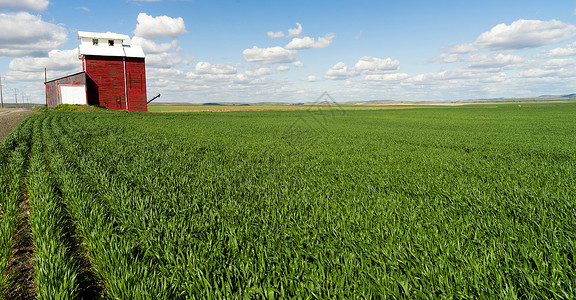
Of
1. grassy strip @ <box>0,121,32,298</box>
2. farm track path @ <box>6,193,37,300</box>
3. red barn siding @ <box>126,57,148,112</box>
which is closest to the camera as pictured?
farm track path @ <box>6,193,37,300</box>

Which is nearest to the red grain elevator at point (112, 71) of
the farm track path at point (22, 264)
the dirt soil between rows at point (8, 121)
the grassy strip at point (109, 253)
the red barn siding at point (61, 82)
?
the red barn siding at point (61, 82)

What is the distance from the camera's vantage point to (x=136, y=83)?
153ft

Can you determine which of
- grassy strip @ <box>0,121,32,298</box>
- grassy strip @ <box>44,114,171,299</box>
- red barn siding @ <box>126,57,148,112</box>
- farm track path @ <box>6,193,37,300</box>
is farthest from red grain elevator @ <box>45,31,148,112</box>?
farm track path @ <box>6,193,37,300</box>

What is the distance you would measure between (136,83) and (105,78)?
4.10 m

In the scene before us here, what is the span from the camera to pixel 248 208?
5488mm

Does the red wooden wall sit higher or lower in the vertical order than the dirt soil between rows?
higher

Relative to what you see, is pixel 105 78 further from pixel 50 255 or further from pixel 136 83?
pixel 50 255

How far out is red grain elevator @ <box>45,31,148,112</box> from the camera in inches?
1693

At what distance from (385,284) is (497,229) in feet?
8.52

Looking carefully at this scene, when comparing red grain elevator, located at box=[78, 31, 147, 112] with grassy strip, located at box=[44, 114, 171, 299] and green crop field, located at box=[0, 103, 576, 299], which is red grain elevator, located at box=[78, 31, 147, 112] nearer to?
green crop field, located at box=[0, 103, 576, 299]

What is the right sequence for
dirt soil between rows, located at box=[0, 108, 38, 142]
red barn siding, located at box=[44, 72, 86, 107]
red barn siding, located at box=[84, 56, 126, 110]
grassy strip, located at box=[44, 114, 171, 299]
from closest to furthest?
grassy strip, located at box=[44, 114, 171, 299], dirt soil between rows, located at box=[0, 108, 38, 142], red barn siding, located at box=[44, 72, 86, 107], red barn siding, located at box=[84, 56, 126, 110]

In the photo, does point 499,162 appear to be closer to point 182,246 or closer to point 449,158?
point 449,158

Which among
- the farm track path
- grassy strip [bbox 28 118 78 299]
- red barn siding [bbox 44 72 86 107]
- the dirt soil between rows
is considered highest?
red barn siding [bbox 44 72 86 107]

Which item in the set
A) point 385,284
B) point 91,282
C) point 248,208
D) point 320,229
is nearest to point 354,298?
point 385,284
